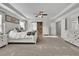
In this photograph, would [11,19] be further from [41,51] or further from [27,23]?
[41,51]

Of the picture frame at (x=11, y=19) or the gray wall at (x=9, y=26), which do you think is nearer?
the gray wall at (x=9, y=26)

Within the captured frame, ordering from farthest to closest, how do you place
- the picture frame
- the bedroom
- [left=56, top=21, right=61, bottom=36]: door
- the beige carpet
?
[left=56, top=21, right=61, bottom=36]: door, the picture frame, the bedroom, the beige carpet

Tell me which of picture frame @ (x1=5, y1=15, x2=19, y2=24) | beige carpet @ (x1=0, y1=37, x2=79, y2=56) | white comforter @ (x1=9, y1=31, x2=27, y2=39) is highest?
picture frame @ (x1=5, y1=15, x2=19, y2=24)

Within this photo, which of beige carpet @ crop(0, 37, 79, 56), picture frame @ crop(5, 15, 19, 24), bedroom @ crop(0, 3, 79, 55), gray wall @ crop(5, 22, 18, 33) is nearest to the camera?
beige carpet @ crop(0, 37, 79, 56)

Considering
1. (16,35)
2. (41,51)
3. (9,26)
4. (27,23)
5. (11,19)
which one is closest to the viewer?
(41,51)

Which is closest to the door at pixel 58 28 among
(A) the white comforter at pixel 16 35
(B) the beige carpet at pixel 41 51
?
(A) the white comforter at pixel 16 35

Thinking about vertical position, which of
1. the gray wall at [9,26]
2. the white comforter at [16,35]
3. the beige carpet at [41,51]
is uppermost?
the gray wall at [9,26]

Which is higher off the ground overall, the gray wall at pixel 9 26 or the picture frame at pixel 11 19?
the picture frame at pixel 11 19

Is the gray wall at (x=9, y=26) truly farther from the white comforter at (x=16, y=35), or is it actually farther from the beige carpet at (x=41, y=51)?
the beige carpet at (x=41, y=51)

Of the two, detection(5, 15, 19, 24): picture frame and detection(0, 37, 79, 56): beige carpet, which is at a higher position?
detection(5, 15, 19, 24): picture frame

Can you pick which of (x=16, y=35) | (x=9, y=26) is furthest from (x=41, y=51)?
(x=9, y=26)

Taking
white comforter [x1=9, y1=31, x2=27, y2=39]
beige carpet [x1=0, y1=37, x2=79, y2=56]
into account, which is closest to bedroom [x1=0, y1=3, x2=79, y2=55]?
white comforter [x1=9, y1=31, x2=27, y2=39]

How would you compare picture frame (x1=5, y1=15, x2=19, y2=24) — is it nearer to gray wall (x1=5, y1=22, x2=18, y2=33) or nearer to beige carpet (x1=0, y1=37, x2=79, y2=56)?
gray wall (x1=5, y1=22, x2=18, y2=33)

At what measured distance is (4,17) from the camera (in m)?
7.12
